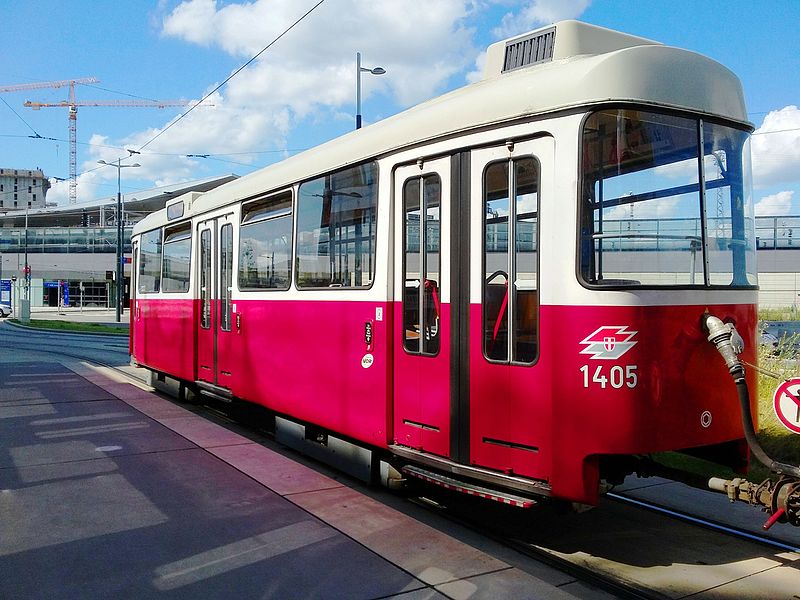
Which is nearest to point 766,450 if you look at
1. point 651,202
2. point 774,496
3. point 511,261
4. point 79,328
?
point 774,496

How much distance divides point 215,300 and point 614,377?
22.7 ft

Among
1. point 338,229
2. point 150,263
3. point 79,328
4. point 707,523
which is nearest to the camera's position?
point 707,523

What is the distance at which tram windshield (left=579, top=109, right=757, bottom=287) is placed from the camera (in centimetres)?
512

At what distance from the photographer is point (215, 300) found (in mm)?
10625

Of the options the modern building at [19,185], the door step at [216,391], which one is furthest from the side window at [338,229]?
the modern building at [19,185]

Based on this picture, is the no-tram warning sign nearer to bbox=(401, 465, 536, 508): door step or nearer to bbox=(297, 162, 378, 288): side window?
bbox=(401, 465, 536, 508): door step

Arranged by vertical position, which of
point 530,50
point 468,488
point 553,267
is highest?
point 530,50

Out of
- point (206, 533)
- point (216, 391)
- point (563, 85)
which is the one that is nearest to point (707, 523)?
point (563, 85)

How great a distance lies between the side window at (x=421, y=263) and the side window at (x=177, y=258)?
6202mm

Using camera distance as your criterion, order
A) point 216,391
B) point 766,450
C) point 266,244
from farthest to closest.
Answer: point 216,391, point 266,244, point 766,450

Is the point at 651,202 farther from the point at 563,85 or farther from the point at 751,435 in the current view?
the point at 751,435

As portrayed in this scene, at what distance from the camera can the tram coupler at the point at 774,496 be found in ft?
15.4

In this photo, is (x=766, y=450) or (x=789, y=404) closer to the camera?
(x=789, y=404)

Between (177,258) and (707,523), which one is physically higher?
(177,258)
